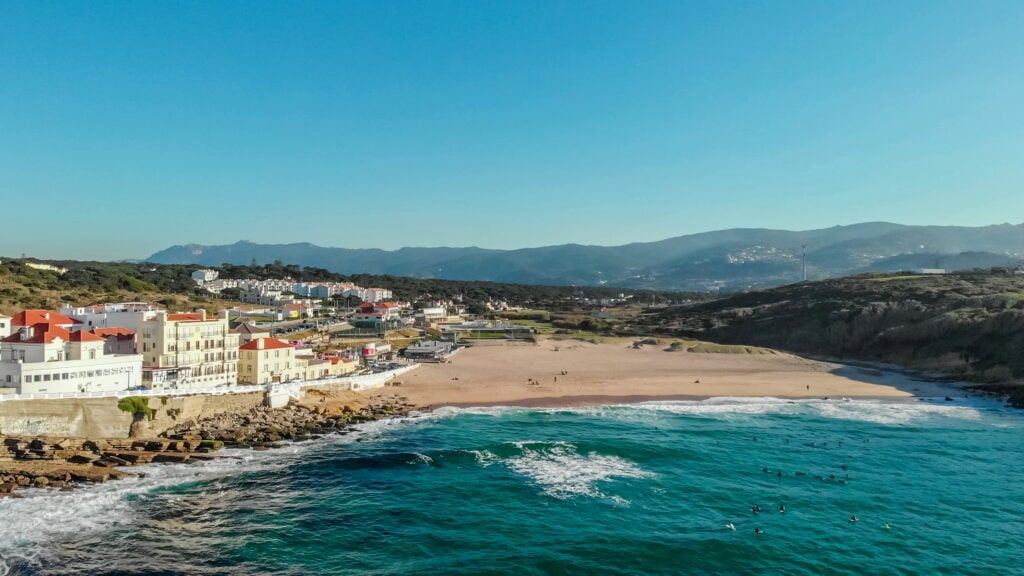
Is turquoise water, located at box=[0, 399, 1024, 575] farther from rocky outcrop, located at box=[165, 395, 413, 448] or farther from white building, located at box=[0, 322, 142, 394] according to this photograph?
white building, located at box=[0, 322, 142, 394]

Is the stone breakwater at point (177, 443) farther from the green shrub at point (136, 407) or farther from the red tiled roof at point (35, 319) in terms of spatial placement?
the red tiled roof at point (35, 319)

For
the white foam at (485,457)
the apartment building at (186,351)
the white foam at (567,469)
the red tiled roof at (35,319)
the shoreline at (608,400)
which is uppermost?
the red tiled roof at (35,319)

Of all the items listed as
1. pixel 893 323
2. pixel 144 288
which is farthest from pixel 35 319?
pixel 893 323

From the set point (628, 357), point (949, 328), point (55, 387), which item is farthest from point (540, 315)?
point (55, 387)

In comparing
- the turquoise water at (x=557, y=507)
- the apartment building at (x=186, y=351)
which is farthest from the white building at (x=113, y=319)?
the turquoise water at (x=557, y=507)

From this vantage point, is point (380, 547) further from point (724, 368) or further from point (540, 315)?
point (540, 315)

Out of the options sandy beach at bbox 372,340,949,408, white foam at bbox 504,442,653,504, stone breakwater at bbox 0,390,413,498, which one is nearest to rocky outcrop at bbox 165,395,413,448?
stone breakwater at bbox 0,390,413,498

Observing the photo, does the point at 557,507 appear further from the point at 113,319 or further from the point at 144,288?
the point at 144,288
